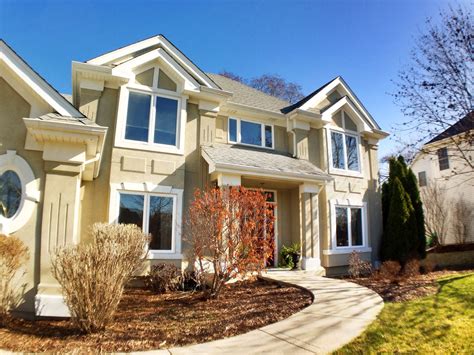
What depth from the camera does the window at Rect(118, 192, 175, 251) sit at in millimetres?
9578

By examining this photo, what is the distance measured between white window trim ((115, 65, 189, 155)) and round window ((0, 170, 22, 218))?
3.42 metres

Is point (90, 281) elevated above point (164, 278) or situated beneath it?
elevated above

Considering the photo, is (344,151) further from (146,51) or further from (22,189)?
(22,189)

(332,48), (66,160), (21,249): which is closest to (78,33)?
(66,160)

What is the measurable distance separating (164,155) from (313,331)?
290 inches

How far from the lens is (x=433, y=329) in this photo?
4980 millimetres

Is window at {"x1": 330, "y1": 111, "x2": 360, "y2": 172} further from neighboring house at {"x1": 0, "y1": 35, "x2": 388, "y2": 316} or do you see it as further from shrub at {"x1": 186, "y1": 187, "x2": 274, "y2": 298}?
shrub at {"x1": 186, "y1": 187, "x2": 274, "y2": 298}

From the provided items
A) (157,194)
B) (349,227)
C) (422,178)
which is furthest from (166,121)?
(422,178)

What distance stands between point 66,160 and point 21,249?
1999mm

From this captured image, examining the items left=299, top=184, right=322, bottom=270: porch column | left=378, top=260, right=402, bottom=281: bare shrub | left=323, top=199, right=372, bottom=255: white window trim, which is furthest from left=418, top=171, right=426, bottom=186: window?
left=299, top=184, right=322, bottom=270: porch column

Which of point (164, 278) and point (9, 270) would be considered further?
point (164, 278)

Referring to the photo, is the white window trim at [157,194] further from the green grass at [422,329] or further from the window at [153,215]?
the green grass at [422,329]

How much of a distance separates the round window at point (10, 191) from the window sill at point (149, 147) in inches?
135

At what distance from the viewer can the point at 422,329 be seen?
4.98 m
